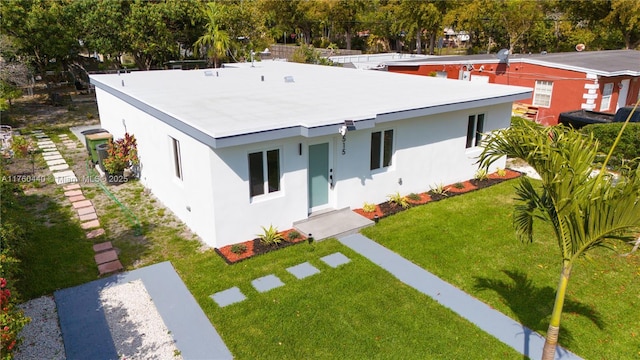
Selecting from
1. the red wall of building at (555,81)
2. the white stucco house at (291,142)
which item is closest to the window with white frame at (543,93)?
the red wall of building at (555,81)

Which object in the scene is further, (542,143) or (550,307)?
(550,307)

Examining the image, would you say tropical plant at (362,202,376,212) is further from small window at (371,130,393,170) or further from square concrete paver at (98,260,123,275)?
square concrete paver at (98,260,123,275)

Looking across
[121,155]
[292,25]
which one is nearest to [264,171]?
[121,155]

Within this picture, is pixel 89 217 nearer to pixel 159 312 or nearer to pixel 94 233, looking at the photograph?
pixel 94 233

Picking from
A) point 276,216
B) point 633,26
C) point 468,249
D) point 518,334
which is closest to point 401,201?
point 468,249

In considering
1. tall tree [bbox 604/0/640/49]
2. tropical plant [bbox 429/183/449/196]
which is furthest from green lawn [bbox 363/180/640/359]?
tall tree [bbox 604/0/640/49]

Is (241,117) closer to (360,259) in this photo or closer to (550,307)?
(360,259)

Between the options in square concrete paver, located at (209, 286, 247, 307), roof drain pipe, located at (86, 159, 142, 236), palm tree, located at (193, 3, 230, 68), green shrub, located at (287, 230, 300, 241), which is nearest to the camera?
square concrete paver, located at (209, 286, 247, 307)
